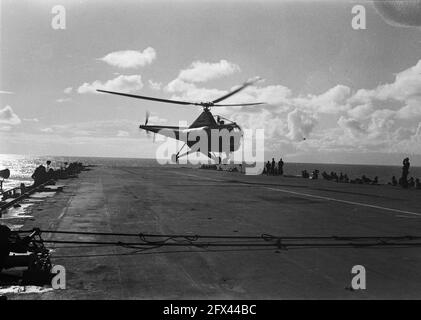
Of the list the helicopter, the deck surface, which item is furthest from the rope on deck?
the helicopter

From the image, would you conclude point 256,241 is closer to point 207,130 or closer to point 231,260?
point 231,260

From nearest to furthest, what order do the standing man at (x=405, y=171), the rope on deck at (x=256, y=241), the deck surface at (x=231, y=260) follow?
the deck surface at (x=231, y=260), the rope on deck at (x=256, y=241), the standing man at (x=405, y=171)

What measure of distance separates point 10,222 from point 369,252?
37.0 ft

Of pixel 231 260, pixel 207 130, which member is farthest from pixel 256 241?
pixel 207 130

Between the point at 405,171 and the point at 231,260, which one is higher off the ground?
the point at 405,171

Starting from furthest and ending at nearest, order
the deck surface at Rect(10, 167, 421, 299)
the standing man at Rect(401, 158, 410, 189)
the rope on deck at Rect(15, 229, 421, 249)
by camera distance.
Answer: the standing man at Rect(401, 158, 410, 189) < the rope on deck at Rect(15, 229, 421, 249) < the deck surface at Rect(10, 167, 421, 299)

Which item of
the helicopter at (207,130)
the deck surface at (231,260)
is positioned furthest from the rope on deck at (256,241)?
the helicopter at (207,130)

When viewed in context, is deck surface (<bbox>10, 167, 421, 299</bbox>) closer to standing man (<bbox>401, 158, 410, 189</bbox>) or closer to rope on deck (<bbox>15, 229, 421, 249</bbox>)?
rope on deck (<bbox>15, 229, 421, 249</bbox>)

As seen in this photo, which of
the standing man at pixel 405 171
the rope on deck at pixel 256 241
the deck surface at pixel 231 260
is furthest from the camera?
the standing man at pixel 405 171

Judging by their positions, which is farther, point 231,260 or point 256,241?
point 256,241

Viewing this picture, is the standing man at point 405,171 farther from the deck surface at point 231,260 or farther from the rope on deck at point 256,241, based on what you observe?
the rope on deck at point 256,241

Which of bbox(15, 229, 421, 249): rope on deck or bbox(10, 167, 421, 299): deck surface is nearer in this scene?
bbox(10, 167, 421, 299): deck surface

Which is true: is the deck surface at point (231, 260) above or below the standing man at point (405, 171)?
A: below
